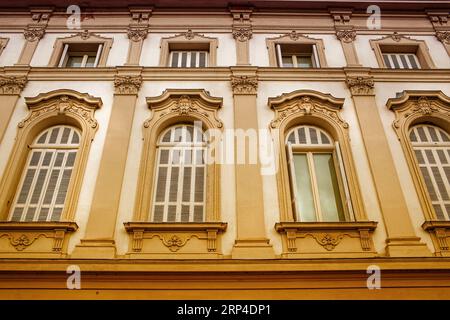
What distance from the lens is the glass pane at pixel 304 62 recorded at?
364 inches

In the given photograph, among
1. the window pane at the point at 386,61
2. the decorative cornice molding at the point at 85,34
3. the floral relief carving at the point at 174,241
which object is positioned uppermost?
the decorative cornice molding at the point at 85,34

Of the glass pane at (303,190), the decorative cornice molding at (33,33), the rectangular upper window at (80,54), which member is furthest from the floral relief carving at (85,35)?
the glass pane at (303,190)

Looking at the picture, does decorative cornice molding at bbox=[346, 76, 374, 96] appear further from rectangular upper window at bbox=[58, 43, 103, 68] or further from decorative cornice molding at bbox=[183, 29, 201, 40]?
rectangular upper window at bbox=[58, 43, 103, 68]

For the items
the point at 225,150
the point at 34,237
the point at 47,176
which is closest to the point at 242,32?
the point at 225,150

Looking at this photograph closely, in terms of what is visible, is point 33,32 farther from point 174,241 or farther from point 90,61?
point 174,241

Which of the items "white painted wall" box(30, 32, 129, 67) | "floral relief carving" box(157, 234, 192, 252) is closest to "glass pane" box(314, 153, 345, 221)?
"floral relief carving" box(157, 234, 192, 252)

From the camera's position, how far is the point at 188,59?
9227 mm

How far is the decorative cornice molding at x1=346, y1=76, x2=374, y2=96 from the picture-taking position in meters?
8.06

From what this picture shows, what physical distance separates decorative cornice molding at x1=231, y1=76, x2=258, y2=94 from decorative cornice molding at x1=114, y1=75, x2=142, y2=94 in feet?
6.83

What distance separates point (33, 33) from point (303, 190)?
25.1 feet

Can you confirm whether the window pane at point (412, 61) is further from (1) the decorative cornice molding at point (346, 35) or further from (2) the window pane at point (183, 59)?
(2) the window pane at point (183, 59)

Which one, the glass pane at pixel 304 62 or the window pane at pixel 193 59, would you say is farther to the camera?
the glass pane at pixel 304 62

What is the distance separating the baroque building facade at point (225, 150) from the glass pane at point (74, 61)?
0.15ft
